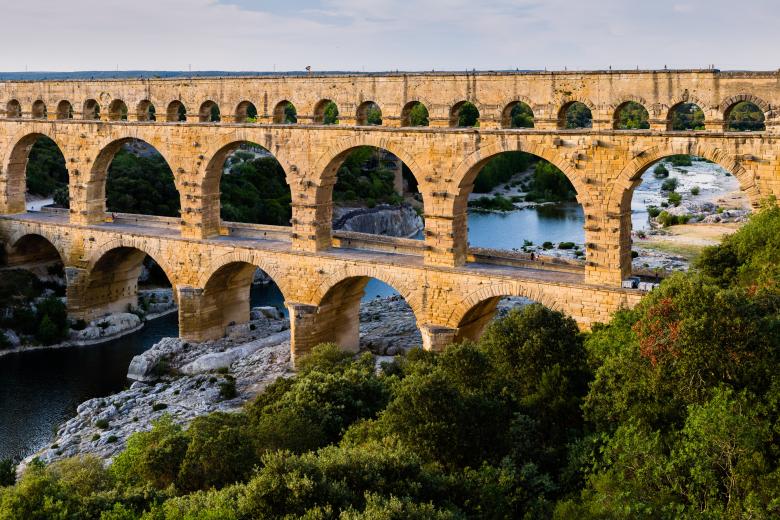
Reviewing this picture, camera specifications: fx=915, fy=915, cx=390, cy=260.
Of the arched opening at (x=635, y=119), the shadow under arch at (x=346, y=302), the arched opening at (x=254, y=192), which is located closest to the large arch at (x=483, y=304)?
the shadow under arch at (x=346, y=302)

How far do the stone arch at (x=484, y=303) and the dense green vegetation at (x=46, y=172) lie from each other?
2497 centimetres

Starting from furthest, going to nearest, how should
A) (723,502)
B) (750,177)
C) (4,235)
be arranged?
1. (4,235)
2. (750,177)
3. (723,502)

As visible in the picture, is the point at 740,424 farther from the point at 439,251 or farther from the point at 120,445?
the point at 120,445

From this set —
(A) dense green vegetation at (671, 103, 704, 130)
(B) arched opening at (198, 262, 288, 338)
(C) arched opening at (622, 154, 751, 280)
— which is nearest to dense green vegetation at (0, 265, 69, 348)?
(B) arched opening at (198, 262, 288, 338)

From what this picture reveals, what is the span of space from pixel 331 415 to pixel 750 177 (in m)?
9.86

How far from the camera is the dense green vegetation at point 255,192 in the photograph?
45.4 m

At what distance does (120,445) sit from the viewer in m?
20.9

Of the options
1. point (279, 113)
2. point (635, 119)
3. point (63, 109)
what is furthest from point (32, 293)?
point (635, 119)

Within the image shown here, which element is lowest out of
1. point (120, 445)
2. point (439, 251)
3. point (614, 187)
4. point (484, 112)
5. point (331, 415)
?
point (120, 445)

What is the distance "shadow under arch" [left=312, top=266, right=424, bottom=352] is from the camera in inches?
906

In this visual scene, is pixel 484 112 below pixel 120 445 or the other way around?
the other way around

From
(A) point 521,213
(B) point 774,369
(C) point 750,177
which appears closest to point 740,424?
(B) point 774,369

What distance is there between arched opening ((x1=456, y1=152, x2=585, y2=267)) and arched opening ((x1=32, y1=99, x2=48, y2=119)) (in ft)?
50.9

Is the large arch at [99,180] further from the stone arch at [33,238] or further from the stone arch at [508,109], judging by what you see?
the stone arch at [508,109]
